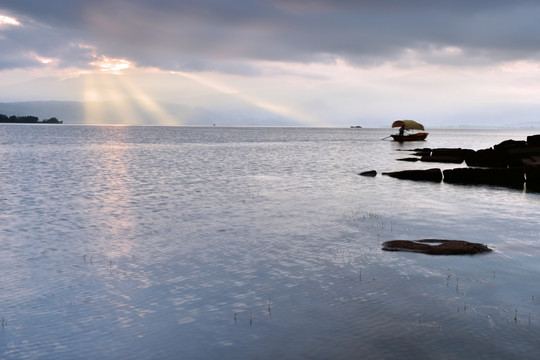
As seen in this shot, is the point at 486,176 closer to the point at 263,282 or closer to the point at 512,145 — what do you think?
the point at 512,145

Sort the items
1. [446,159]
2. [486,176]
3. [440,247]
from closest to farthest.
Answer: [440,247], [486,176], [446,159]

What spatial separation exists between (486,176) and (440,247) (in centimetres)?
2281

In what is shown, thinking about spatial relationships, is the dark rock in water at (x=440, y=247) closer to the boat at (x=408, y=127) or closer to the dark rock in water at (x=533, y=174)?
the dark rock in water at (x=533, y=174)

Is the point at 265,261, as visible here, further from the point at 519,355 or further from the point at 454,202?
the point at 454,202

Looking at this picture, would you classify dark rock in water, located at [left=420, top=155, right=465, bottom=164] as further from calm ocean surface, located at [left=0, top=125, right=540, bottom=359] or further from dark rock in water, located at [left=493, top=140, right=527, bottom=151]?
calm ocean surface, located at [left=0, top=125, right=540, bottom=359]

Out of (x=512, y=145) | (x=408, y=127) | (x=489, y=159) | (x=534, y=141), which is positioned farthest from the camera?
(x=408, y=127)

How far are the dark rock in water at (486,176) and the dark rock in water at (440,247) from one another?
68.2ft

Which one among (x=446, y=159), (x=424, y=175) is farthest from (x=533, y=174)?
(x=446, y=159)

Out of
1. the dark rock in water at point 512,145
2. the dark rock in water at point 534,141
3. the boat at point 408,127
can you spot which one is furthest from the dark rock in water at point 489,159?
the boat at point 408,127

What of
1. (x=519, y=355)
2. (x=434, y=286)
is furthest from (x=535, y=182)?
(x=519, y=355)

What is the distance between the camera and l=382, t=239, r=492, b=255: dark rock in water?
580 inches

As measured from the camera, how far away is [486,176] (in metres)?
34.8

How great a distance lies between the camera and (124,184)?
35.3m

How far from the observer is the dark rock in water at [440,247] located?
48.3ft
